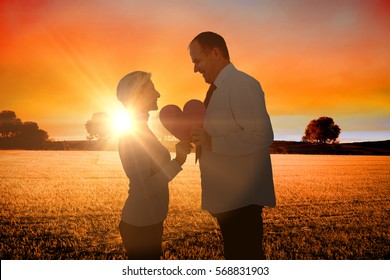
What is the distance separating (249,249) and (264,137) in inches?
36.4

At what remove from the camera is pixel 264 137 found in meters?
3.13

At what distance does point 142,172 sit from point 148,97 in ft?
2.04

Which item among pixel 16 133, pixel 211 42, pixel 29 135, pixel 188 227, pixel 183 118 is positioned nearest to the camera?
pixel 211 42

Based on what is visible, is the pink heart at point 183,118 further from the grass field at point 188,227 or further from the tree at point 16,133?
the tree at point 16,133

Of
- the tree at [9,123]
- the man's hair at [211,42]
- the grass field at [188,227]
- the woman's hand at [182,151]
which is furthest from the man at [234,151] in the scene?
the tree at [9,123]

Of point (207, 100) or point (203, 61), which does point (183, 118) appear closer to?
point (207, 100)

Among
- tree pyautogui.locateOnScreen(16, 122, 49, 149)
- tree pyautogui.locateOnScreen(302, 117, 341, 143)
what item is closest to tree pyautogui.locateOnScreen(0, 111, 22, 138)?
tree pyautogui.locateOnScreen(16, 122, 49, 149)

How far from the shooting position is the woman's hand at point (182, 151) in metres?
3.60

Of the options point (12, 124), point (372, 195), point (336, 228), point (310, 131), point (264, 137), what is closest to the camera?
point (264, 137)

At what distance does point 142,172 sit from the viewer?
330 centimetres

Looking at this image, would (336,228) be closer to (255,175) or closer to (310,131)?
(255,175)

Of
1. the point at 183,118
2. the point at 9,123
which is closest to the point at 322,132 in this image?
the point at 9,123

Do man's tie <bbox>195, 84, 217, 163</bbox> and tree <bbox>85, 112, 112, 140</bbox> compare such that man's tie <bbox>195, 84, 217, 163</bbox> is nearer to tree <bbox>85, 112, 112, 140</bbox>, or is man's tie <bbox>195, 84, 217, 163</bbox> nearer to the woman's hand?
the woman's hand
